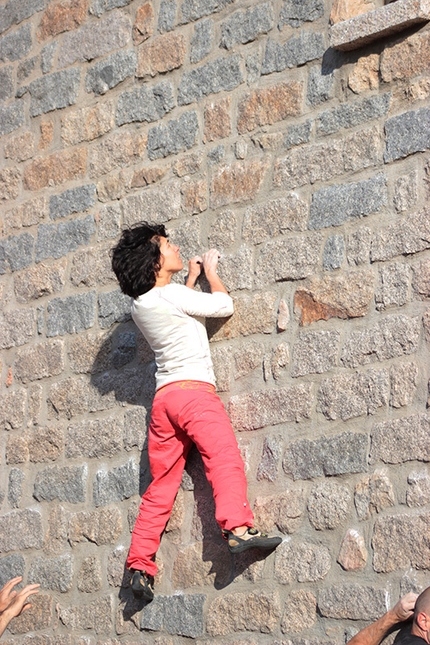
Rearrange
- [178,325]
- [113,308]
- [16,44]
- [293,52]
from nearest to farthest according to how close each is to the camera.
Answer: [178,325]
[293,52]
[113,308]
[16,44]

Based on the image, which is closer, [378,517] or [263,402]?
[378,517]

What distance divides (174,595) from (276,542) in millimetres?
636

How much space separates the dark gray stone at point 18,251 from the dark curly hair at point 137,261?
1125mm

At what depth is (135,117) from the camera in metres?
4.97

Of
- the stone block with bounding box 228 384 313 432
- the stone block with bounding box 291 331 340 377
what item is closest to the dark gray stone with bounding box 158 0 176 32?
the stone block with bounding box 291 331 340 377

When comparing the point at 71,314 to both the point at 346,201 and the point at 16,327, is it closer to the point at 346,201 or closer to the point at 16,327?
the point at 16,327

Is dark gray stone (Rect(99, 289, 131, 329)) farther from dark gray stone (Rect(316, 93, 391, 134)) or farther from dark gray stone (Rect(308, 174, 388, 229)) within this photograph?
dark gray stone (Rect(316, 93, 391, 134))

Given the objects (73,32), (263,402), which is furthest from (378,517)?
(73,32)

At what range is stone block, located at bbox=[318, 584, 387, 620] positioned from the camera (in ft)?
11.9

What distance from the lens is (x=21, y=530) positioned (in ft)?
16.0

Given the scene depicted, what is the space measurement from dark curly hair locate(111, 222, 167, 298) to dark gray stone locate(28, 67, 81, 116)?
134 cm

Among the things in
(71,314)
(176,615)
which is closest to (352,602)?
(176,615)

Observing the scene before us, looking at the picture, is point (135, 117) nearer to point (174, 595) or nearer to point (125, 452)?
point (125, 452)

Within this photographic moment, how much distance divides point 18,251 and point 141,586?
6.90 ft
